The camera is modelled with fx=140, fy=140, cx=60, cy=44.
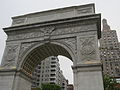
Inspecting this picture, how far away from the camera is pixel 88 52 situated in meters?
13.2

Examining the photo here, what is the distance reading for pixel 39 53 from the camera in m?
16.4

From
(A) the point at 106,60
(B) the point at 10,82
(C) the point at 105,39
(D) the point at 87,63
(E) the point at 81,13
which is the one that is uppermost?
(C) the point at 105,39

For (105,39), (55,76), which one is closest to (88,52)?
(55,76)

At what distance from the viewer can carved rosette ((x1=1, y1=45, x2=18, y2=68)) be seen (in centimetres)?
1500

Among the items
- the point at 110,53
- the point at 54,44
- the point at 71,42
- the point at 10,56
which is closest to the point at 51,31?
the point at 54,44

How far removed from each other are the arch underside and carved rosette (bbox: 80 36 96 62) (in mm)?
1993

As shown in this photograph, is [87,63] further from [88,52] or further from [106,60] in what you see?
[106,60]

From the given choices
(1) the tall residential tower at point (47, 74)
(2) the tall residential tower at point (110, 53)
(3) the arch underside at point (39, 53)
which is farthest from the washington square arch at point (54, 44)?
(2) the tall residential tower at point (110, 53)

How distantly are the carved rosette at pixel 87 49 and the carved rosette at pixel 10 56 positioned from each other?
7295 mm

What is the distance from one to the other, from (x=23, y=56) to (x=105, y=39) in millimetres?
76842

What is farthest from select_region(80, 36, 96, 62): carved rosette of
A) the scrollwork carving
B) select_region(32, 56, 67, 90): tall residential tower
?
select_region(32, 56, 67, 90): tall residential tower

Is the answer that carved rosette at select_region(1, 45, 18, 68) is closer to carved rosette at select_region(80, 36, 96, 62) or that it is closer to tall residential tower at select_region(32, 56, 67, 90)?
carved rosette at select_region(80, 36, 96, 62)

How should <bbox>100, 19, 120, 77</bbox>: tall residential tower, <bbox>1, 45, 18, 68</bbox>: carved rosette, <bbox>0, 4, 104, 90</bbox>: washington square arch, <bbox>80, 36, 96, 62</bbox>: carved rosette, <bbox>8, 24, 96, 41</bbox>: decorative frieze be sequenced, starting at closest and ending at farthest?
<bbox>0, 4, 104, 90</bbox>: washington square arch < <bbox>80, 36, 96, 62</bbox>: carved rosette < <bbox>8, 24, 96, 41</bbox>: decorative frieze < <bbox>1, 45, 18, 68</bbox>: carved rosette < <bbox>100, 19, 120, 77</bbox>: tall residential tower

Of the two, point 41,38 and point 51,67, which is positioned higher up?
point 51,67
